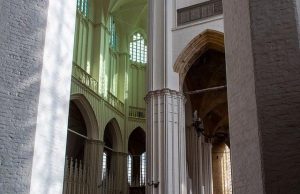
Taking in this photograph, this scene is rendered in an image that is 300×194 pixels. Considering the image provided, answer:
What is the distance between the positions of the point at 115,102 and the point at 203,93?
587cm

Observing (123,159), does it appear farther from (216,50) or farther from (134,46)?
(216,50)

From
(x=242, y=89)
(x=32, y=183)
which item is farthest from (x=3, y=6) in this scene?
(x=242, y=89)

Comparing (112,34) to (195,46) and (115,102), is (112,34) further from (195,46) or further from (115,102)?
(195,46)

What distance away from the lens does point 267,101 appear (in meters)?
4.96

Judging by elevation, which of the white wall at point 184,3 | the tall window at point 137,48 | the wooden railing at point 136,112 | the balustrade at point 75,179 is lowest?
the balustrade at point 75,179

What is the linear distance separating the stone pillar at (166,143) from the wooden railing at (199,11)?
117 inches

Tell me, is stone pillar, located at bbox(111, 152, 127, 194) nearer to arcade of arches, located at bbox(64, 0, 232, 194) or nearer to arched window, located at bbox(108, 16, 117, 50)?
arcade of arches, located at bbox(64, 0, 232, 194)

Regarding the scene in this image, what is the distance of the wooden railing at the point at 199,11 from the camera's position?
15227mm

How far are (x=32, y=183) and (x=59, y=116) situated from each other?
4.67 ft

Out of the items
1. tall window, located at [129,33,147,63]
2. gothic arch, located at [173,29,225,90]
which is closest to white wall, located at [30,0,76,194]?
gothic arch, located at [173,29,225,90]

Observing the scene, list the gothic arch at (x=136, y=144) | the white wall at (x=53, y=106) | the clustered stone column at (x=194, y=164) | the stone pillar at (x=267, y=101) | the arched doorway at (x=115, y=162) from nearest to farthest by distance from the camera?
1. the stone pillar at (x=267, y=101)
2. the white wall at (x=53, y=106)
3. the clustered stone column at (x=194, y=164)
4. the arched doorway at (x=115, y=162)
5. the gothic arch at (x=136, y=144)

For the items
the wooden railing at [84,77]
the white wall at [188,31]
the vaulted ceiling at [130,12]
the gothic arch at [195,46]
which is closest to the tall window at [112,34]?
the vaulted ceiling at [130,12]

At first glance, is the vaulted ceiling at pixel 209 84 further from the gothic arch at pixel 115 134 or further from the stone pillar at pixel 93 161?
the stone pillar at pixel 93 161

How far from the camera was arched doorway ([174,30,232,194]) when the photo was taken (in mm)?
15398
